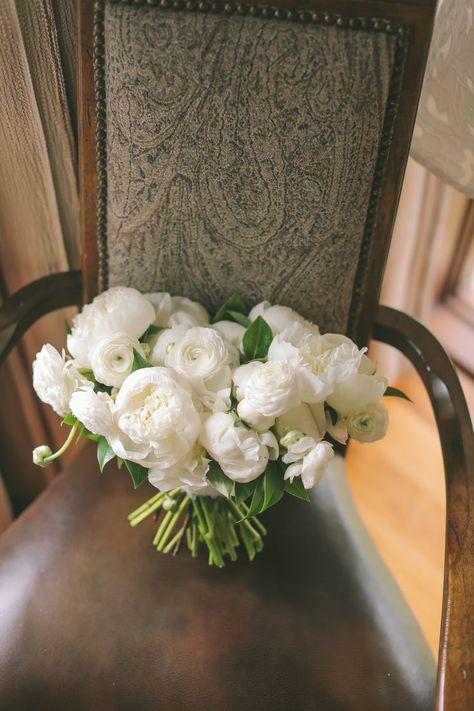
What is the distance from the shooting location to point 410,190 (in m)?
1.06

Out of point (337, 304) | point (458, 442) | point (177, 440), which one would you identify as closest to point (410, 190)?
point (337, 304)

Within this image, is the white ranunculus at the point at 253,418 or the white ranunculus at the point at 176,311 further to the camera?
the white ranunculus at the point at 176,311

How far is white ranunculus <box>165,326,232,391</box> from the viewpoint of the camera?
0.49 meters

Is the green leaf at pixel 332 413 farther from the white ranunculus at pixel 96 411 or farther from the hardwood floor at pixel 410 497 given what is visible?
the hardwood floor at pixel 410 497

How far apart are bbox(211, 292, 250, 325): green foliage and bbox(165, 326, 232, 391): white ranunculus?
4.0 inches

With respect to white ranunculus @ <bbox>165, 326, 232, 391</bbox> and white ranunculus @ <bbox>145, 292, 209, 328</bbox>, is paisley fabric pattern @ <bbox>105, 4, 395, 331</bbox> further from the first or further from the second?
white ranunculus @ <bbox>165, 326, 232, 391</bbox>

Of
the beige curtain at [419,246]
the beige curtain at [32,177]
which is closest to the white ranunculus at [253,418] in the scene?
the beige curtain at [32,177]

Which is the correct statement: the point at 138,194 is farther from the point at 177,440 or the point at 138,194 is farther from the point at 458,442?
the point at 458,442

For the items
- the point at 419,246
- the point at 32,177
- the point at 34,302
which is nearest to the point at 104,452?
the point at 34,302

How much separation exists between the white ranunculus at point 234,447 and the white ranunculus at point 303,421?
0.03m

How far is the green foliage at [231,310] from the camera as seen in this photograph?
0.61m

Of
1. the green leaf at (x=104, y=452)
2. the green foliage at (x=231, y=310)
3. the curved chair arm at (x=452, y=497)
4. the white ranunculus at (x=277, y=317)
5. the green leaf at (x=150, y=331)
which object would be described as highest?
the white ranunculus at (x=277, y=317)

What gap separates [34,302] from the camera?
668 mm

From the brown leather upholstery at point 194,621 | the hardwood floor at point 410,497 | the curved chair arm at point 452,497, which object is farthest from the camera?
the hardwood floor at point 410,497
